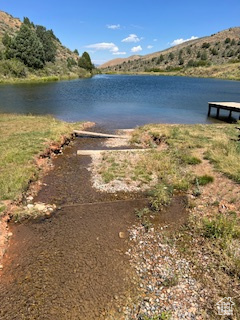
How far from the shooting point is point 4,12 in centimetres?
11088

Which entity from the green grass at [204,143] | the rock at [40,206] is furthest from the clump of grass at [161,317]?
the green grass at [204,143]

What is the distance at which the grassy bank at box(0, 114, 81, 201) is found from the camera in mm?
10180

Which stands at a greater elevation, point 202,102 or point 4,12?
point 4,12

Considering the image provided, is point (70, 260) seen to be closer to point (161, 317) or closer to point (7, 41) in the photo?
point (161, 317)

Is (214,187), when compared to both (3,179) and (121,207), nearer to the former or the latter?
(121,207)

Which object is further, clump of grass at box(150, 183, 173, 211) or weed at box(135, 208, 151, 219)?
clump of grass at box(150, 183, 173, 211)

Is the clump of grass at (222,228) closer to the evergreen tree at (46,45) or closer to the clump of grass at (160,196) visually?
the clump of grass at (160,196)

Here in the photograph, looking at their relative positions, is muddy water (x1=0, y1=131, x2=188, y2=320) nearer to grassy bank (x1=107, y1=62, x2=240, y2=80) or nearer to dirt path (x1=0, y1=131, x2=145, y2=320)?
dirt path (x1=0, y1=131, x2=145, y2=320)

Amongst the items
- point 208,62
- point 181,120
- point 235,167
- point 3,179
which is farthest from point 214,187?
point 208,62

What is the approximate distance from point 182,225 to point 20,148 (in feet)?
33.8

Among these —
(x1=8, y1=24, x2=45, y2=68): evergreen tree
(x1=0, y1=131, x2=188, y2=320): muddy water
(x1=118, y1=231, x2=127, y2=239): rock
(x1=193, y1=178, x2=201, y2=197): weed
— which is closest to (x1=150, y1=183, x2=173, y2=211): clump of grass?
(x1=0, y1=131, x2=188, y2=320): muddy water

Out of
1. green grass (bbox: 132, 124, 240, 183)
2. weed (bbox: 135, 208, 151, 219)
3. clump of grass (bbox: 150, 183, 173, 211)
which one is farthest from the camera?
green grass (bbox: 132, 124, 240, 183)

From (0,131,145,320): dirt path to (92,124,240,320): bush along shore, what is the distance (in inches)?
21.6

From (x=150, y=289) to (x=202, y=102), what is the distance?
119 feet
